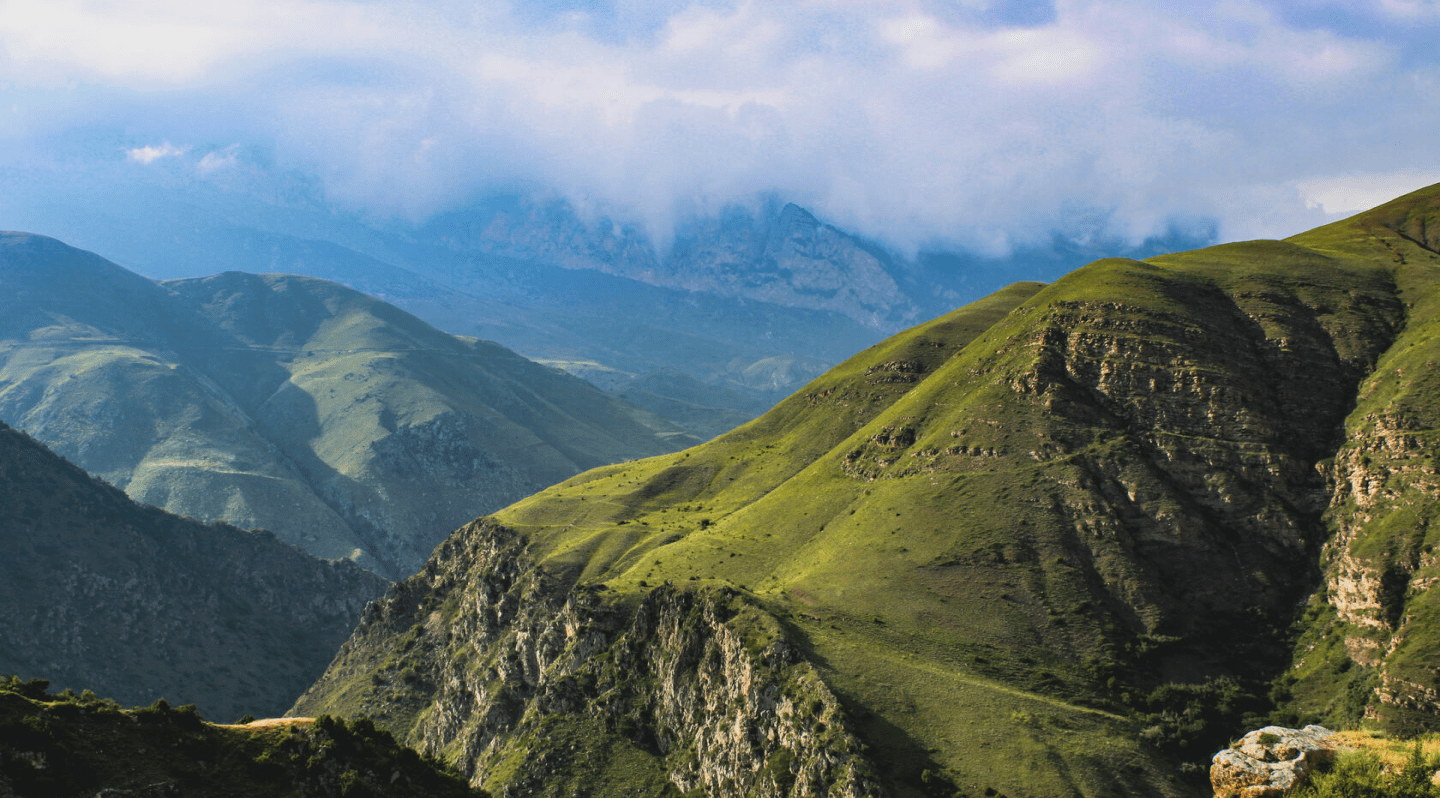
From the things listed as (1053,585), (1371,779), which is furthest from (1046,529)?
(1371,779)

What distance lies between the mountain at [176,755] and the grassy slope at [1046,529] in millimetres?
57077

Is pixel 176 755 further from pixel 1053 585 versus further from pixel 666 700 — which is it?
pixel 1053 585

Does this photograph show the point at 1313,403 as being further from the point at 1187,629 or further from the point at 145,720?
the point at 145,720

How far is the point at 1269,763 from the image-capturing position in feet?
176

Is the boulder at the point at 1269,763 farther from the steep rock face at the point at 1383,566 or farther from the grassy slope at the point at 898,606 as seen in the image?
the steep rock face at the point at 1383,566

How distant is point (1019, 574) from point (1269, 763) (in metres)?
82.2

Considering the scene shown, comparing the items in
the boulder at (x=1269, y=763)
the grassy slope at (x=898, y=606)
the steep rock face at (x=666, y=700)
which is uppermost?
the boulder at (x=1269, y=763)

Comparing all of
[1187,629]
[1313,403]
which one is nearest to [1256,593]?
[1187,629]

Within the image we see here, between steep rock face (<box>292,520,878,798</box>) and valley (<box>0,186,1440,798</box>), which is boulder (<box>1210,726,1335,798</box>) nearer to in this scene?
valley (<box>0,186,1440,798</box>)

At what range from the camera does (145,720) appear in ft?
241

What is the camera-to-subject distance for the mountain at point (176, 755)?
63375 mm

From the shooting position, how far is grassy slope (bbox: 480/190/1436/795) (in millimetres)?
111375

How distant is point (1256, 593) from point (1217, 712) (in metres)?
26.7

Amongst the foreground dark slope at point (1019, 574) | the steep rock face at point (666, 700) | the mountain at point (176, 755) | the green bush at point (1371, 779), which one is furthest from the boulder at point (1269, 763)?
the mountain at point (176, 755)
